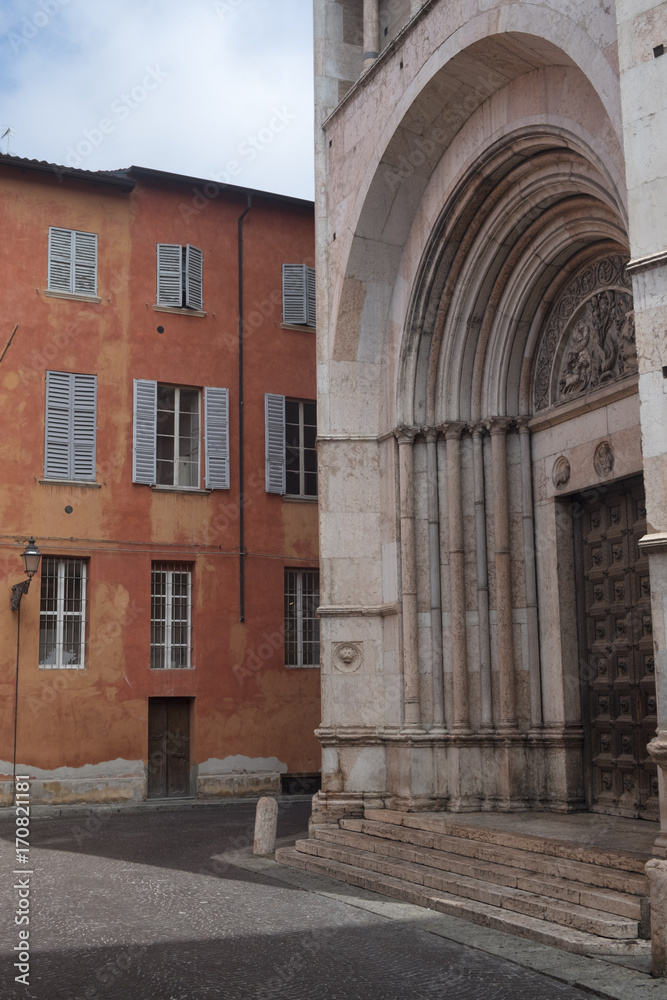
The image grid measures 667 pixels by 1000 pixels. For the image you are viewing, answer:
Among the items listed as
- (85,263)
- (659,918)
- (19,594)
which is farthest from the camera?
(85,263)

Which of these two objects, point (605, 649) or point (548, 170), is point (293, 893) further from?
point (548, 170)

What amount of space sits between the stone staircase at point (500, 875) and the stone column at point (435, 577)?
1.12 meters

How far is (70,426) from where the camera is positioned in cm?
1794

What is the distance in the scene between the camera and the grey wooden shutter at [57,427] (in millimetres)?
17766

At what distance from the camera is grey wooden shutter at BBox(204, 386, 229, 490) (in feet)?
61.7

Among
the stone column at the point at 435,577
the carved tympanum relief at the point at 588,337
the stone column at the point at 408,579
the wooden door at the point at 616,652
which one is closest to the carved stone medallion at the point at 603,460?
the wooden door at the point at 616,652

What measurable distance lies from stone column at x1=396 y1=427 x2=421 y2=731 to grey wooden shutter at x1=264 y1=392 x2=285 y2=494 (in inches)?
299

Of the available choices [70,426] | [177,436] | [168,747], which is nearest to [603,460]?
[177,436]

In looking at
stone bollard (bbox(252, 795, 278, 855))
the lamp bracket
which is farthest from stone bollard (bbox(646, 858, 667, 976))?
the lamp bracket

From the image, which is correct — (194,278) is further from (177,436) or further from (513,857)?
(513,857)

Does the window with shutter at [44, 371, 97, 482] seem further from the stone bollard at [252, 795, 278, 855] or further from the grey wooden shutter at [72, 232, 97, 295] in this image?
the stone bollard at [252, 795, 278, 855]

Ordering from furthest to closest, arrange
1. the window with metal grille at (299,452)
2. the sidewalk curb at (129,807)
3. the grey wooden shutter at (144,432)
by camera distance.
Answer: the window with metal grille at (299,452)
the grey wooden shutter at (144,432)
the sidewalk curb at (129,807)

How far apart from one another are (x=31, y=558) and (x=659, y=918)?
1148 cm

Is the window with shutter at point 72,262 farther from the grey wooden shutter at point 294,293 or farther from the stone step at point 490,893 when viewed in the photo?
the stone step at point 490,893
